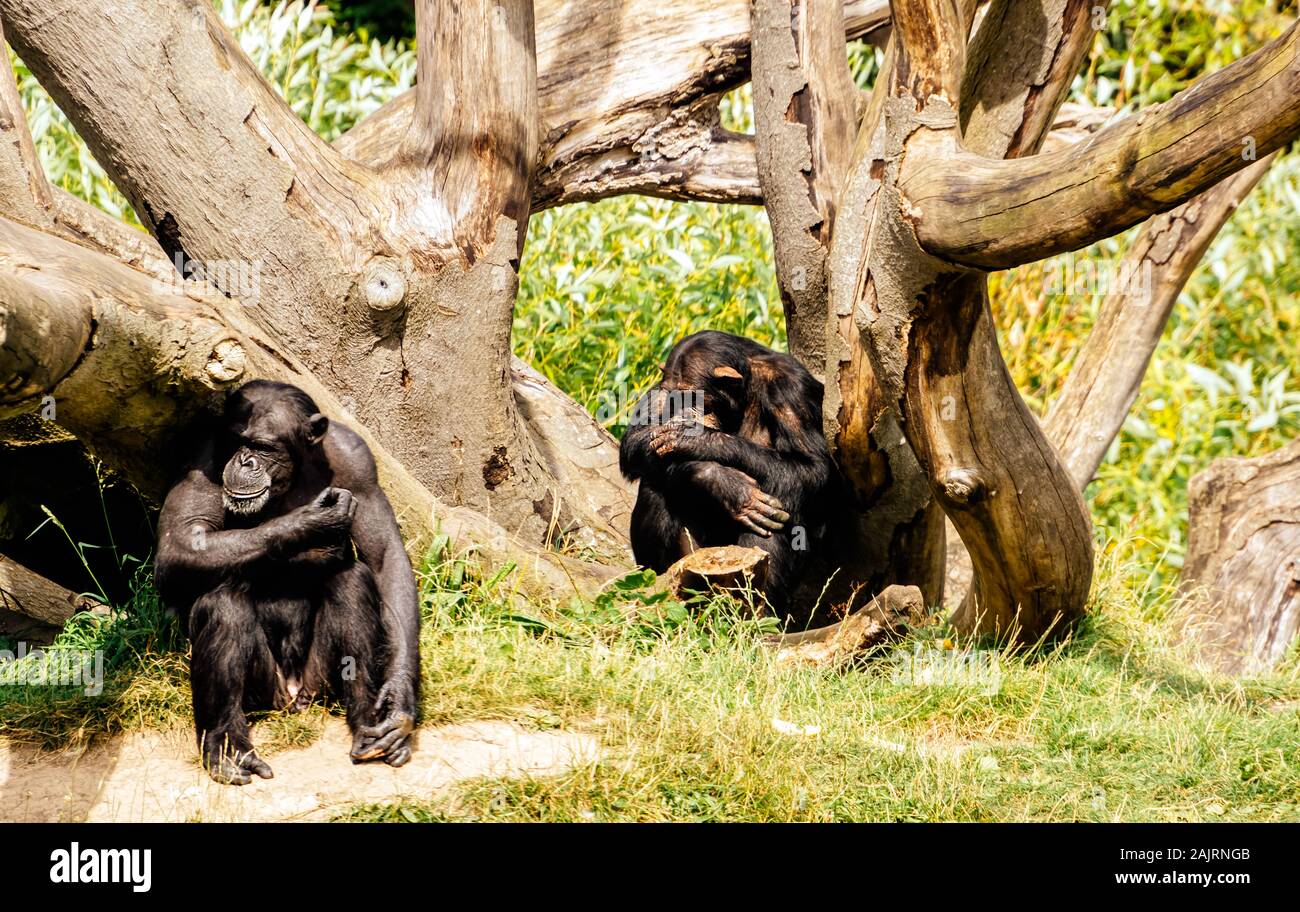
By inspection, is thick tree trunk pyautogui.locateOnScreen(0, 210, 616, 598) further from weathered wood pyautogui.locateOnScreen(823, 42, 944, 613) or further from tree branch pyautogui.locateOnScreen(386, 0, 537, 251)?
weathered wood pyautogui.locateOnScreen(823, 42, 944, 613)

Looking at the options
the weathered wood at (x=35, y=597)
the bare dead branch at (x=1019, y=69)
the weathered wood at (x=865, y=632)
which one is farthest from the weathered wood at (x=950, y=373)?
the weathered wood at (x=35, y=597)

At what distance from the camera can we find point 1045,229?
4402 millimetres

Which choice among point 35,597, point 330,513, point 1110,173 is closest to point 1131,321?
point 1110,173

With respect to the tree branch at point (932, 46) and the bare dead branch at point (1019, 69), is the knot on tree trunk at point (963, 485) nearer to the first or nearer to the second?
the bare dead branch at point (1019, 69)

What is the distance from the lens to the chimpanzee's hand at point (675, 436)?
6.82 meters

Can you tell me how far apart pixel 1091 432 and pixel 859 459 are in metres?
2.33

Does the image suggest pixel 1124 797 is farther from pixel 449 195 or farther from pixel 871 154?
pixel 449 195

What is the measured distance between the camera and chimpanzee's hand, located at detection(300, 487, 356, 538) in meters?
4.61

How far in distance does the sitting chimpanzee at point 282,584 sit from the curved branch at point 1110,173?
236 cm

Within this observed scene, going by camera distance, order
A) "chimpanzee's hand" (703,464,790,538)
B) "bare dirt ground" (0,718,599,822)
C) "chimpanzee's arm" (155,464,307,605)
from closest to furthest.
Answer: "bare dirt ground" (0,718,599,822)
"chimpanzee's arm" (155,464,307,605)
"chimpanzee's hand" (703,464,790,538)

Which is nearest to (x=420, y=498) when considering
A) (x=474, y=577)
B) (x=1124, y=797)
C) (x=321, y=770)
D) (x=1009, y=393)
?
(x=474, y=577)

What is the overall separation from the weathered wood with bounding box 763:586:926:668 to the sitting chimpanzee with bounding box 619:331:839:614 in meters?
0.75

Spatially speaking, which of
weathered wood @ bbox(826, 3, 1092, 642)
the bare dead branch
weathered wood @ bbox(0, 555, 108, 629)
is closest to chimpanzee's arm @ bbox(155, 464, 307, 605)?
weathered wood @ bbox(0, 555, 108, 629)

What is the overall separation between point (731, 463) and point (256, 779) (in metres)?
3.23
